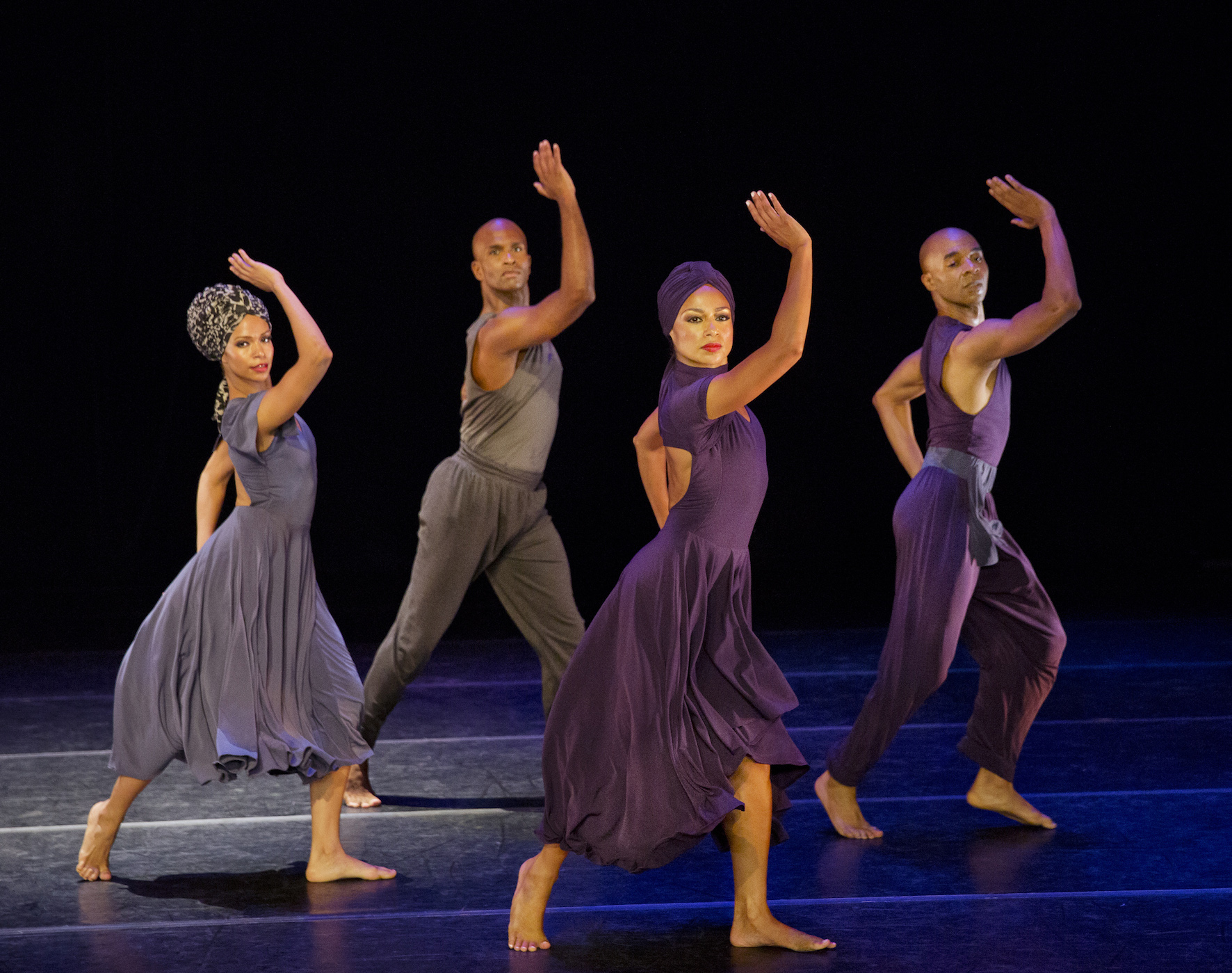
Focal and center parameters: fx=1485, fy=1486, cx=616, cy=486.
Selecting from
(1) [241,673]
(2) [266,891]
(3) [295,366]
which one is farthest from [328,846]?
(3) [295,366]

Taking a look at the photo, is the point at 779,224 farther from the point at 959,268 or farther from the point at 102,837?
the point at 102,837

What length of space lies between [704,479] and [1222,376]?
5.06 m

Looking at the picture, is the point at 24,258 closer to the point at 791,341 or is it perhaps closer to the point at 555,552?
the point at 555,552

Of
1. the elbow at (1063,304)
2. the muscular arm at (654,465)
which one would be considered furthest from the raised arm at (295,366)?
the elbow at (1063,304)

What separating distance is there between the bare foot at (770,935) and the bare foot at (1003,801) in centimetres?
98

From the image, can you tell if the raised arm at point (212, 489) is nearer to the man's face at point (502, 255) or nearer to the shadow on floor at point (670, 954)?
the man's face at point (502, 255)

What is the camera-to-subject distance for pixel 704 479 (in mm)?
2828

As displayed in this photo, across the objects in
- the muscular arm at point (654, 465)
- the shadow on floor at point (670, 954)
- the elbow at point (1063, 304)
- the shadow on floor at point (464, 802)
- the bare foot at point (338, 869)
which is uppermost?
the elbow at point (1063, 304)

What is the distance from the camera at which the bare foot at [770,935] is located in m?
2.80

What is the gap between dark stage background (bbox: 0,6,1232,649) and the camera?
21.8 feet

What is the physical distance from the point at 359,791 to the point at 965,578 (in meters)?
1.67

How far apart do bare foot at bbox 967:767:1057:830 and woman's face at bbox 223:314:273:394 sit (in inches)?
78.4

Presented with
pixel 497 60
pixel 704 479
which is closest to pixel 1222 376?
pixel 497 60

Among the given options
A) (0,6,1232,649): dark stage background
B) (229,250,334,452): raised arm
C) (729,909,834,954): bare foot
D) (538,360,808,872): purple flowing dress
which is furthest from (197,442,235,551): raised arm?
(0,6,1232,649): dark stage background
